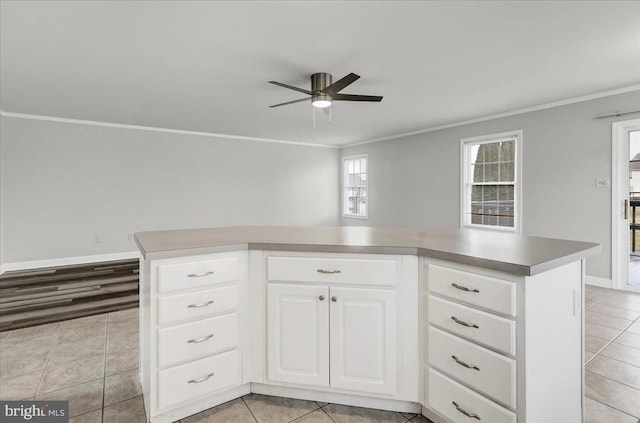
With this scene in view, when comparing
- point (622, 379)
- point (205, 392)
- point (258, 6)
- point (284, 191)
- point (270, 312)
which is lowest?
point (622, 379)

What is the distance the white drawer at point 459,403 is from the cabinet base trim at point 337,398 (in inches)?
6.9

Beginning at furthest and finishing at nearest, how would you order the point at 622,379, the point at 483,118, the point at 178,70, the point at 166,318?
the point at 483,118 → the point at 178,70 → the point at 622,379 → the point at 166,318

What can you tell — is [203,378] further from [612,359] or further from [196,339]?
[612,359]

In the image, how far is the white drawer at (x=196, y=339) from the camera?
1570 millimetres

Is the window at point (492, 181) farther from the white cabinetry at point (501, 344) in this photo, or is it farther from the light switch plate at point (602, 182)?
the white cabinetry at point (501, 344)

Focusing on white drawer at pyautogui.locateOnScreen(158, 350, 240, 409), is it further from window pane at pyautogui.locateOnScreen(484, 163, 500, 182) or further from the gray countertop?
window pane at pyautogui.locateOnScreen(484, 163, 500, 182)

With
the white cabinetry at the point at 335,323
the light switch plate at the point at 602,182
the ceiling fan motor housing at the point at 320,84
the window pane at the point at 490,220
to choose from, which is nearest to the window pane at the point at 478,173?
the window pane at the point at 490,220

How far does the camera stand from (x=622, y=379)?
206 cm

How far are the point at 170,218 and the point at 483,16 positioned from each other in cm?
576

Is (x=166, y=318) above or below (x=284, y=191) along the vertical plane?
below

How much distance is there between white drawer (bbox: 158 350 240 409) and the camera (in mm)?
1580

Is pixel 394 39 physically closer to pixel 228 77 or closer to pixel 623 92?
pixel 228 77

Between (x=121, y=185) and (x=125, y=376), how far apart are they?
14.7ft

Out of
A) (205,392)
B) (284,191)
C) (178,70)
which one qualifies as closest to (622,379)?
(205,392)
